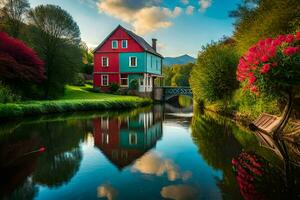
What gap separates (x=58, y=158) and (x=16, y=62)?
18.8 metres

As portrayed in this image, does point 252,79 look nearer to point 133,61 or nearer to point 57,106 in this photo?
point 57,106

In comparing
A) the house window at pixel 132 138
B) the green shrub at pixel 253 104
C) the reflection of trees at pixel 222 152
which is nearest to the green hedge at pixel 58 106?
the house window at pixel 132 138

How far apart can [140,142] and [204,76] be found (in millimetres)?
15433

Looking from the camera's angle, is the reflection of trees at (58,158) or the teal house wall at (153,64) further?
the teal house wall at (153,64)

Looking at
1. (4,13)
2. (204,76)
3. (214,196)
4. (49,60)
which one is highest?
(4,13)

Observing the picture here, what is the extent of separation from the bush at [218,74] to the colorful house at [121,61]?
68.2 ft

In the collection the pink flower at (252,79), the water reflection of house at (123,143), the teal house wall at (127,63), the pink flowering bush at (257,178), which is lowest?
the pink flowering bush at (257,178)

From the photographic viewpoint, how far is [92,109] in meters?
29.7

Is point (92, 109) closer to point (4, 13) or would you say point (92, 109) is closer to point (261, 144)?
point (4, 13)

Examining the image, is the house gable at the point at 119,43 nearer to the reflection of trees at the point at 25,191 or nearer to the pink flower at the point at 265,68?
the pink flower at the point at 265,68

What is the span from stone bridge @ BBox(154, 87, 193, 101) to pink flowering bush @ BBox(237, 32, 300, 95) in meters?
39.3

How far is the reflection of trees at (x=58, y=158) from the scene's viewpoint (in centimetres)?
730

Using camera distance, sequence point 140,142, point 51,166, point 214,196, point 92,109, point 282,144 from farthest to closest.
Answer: point 92,109, point 140,142, point 282,144, point 51,166, point 214,196

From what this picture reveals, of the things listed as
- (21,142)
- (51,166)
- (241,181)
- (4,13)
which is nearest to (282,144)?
(241,181)
